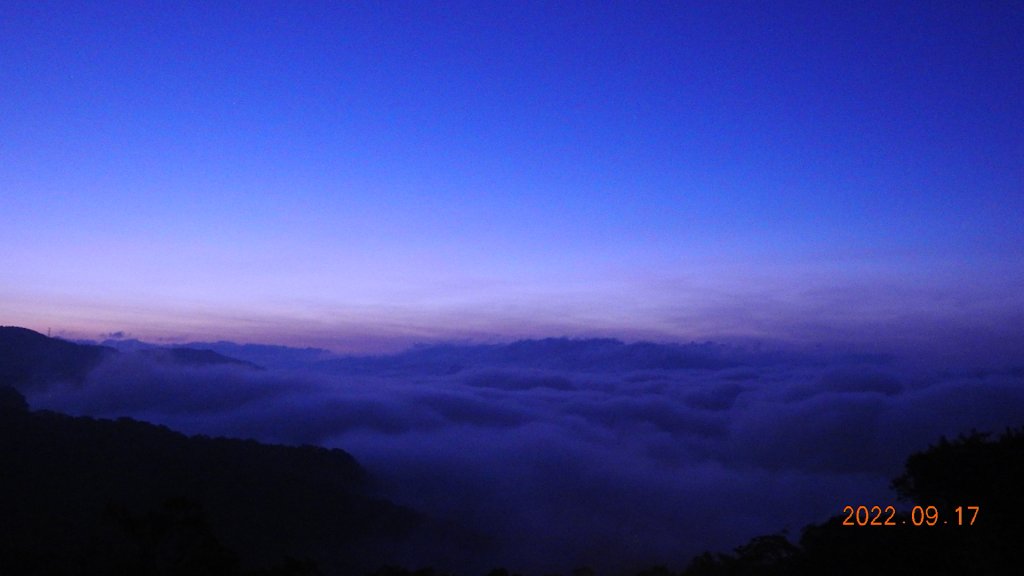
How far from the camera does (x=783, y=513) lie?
7269cm

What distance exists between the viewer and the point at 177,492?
5881cm

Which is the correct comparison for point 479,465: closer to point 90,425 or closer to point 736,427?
point 90,425

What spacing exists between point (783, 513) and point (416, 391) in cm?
12707

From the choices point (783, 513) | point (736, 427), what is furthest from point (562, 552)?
point (736, 427)
